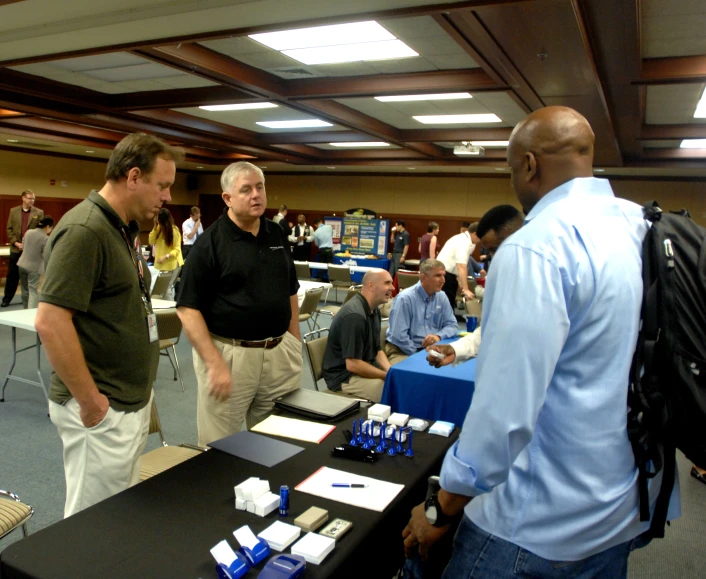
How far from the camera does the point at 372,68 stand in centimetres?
492

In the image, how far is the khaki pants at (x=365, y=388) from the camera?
3258 millimetres

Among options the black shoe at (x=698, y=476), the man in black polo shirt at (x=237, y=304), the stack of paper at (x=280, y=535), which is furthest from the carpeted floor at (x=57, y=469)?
the stack of paper at (x=280, y=535)

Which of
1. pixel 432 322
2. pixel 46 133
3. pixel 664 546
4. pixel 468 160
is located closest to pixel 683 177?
pixel 468 160

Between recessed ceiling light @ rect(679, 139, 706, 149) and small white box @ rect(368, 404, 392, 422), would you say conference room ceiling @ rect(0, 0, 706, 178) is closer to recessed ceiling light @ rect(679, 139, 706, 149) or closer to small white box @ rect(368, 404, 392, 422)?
recessed ceiling light @ rect(679, 139, 706, 149)

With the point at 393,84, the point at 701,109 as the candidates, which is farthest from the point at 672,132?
the point at 393,84

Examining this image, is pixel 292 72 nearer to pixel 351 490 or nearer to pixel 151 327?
pixel 151 327

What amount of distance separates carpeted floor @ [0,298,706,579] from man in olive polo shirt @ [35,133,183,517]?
117cm

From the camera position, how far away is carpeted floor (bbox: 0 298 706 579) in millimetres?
→ 2564

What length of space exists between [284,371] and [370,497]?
107 centimetres

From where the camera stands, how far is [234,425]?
2.33m

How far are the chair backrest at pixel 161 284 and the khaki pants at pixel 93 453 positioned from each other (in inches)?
182

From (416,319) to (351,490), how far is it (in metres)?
2.67

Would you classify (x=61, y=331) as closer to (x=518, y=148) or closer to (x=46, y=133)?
(x=518, y=148)

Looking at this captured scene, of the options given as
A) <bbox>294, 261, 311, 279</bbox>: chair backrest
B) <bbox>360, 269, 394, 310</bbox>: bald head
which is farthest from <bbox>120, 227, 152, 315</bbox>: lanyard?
<bbox>294, 261, 311, 279</bbox>: chair backrest
